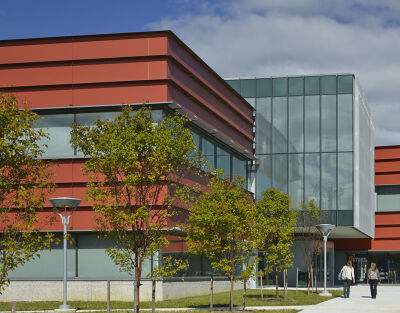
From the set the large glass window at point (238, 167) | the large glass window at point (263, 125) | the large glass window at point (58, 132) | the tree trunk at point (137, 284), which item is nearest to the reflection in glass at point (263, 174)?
the large glass window at point (263, 125)

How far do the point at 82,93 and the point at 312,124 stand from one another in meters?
23.9

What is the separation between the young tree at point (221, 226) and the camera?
85.6 ft

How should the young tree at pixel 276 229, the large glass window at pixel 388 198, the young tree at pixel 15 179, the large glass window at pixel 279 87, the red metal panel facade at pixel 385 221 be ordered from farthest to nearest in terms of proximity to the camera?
the large glass window at pixel 388 198 < the red metal panel facade at pixel 385 221 < the large glass window at pixel 279 87 < the young tree at pixel 276 229 < the young tree at pixel 15 179

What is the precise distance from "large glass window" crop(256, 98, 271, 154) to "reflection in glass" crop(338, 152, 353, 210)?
5.50 meters

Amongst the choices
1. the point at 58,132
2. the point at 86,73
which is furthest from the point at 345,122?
the point at 58,132

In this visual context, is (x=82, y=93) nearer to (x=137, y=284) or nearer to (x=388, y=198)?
(x=137, y=284)

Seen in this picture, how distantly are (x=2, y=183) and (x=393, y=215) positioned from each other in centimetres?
5595

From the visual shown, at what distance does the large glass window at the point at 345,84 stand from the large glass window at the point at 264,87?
527 cm

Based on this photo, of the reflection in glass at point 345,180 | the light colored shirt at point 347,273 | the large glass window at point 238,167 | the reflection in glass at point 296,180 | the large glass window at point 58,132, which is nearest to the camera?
the large glass window at point 58,132

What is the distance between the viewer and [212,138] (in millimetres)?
41750

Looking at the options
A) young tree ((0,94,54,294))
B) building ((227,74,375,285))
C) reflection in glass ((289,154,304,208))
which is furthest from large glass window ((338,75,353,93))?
young tree ((0,94,54,294))

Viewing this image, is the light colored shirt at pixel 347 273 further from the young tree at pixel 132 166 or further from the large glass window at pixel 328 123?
the young tree at pixel 132 166

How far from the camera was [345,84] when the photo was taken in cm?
5228

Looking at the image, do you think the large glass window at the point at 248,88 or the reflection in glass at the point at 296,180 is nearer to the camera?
the reflection in glass at the point at 296,180
